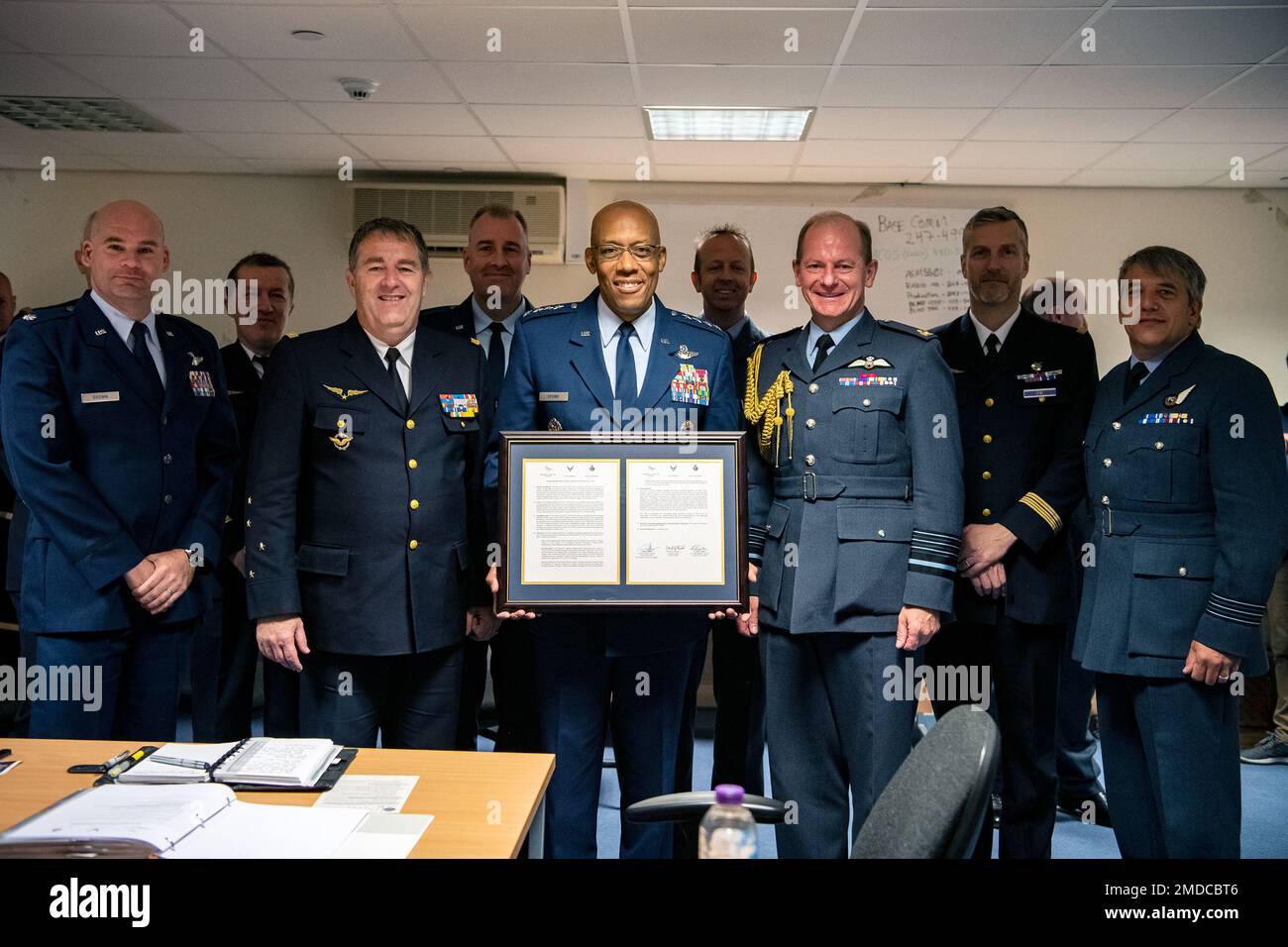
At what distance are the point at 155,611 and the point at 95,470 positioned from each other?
391 millimetres

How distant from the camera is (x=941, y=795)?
126cm

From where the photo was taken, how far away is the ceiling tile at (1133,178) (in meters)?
6.16

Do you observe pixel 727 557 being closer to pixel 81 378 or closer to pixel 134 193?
pixel 81 378

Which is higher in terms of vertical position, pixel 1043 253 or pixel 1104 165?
pixel 1104 165

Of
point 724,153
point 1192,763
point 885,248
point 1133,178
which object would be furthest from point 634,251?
point 1133,178

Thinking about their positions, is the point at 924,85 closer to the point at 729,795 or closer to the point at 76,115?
the point at 729,795

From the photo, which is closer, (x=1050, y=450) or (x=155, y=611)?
(x=155, y=611)

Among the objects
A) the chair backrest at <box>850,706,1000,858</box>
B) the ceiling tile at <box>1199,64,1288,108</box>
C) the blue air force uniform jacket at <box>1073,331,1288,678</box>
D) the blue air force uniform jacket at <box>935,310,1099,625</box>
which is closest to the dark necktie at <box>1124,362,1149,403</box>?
the blue air force uniform jacket at <box>1073,331,1288,678</box>

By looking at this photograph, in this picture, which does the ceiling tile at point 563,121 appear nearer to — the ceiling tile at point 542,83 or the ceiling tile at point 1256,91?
the ceiling tile at point 542,83

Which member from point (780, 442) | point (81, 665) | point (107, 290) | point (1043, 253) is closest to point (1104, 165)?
point (1043, 253)

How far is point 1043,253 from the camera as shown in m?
6.60

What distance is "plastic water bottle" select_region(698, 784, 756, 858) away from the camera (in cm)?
138

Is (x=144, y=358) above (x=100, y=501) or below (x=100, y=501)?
above

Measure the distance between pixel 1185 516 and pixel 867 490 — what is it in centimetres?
76
